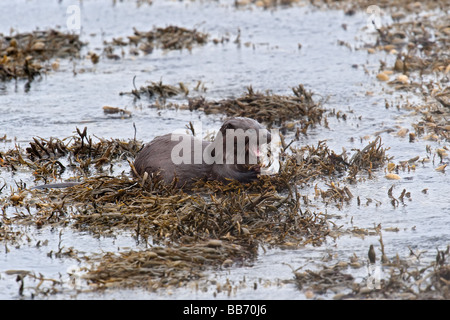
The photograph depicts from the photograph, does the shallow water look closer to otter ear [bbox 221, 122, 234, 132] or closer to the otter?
Result: the otter

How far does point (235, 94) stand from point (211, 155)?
361cm

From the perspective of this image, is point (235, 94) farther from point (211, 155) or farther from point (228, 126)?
point (228, 126)

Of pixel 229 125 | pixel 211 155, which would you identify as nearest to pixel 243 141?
pixel 229 125

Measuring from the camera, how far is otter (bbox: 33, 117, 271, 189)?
20.5 ft

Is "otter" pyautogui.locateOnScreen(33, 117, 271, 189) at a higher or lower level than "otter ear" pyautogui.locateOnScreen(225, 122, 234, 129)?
lower

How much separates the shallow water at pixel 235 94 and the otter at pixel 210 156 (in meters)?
0.65

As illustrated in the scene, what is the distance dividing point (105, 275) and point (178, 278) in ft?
1.61

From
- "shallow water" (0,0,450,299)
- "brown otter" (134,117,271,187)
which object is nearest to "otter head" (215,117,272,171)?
"brown otter" (134,117,271,187)

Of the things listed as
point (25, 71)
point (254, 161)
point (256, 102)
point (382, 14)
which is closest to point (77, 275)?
point (254, 161)

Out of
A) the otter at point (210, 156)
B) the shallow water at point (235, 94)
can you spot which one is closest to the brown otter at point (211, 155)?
the otter at point (210, 156)

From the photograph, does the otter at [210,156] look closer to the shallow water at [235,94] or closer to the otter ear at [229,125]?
the otter ear at [229,125]

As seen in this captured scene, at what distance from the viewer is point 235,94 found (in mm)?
10016

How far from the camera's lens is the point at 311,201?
6234 millimetres

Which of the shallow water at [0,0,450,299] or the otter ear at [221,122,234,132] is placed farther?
the otter ear at [221,122,234,132]
